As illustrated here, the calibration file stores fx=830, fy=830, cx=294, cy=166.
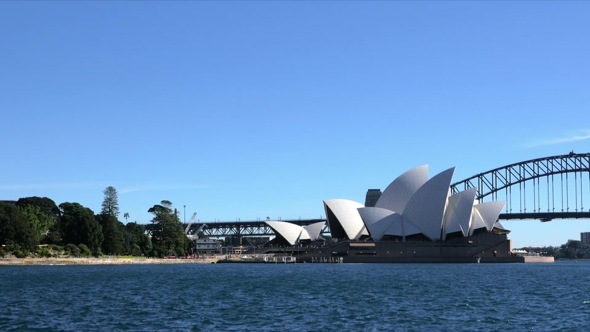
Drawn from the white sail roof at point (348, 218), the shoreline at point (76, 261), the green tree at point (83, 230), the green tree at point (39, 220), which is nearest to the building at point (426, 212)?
the white sail roof at point (348, 218)

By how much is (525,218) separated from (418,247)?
1411 inches

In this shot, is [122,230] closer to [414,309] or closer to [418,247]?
[418,247]

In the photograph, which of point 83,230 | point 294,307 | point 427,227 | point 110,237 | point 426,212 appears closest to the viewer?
point 294,307

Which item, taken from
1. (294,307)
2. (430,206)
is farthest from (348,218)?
(294,307)

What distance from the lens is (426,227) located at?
168 metres

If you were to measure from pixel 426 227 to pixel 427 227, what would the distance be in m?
0.22

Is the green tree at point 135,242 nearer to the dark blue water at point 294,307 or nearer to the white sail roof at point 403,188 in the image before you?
the white sail roof at point 403,188

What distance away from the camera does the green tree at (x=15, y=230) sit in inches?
5217

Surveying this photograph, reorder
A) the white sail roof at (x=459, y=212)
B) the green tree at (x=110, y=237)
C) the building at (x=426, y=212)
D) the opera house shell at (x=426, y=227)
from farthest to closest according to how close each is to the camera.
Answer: the green tree at (x=110, y=237) < the opera house shell at (x=426, y=227) < the white sail roof at (x=459, y=212) < the building at (x=426, y=212)

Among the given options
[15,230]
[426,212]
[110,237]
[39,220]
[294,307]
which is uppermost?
[426,212]

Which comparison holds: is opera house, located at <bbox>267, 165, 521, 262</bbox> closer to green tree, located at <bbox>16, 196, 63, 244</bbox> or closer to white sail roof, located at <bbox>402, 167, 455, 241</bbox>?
white sail roof, located at <bbox>402, 167, 455, 241</bbox>

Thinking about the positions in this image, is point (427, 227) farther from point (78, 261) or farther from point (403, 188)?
point (78, 261)

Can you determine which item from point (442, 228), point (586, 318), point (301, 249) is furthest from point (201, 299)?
point (301, 249)

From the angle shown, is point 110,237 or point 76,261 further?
point 110,237
